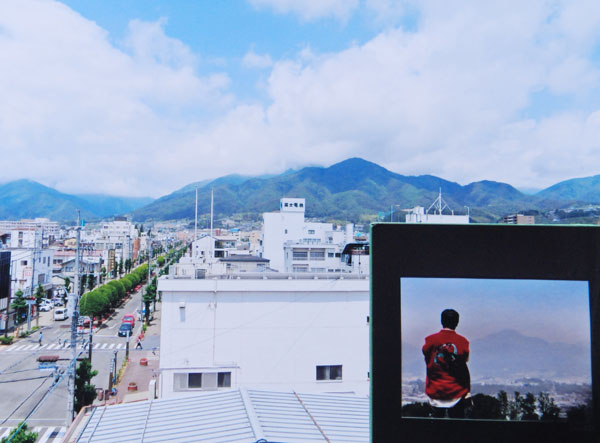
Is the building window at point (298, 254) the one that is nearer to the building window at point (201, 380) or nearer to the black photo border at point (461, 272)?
the building window at point (201, 380)

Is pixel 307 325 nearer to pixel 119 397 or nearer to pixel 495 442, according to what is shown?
pixel 495 442

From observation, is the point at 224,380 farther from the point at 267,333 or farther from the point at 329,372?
the point at 329,372

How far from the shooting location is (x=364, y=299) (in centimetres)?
1064

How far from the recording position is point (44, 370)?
1477 centimetres

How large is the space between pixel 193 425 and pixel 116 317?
30.4m

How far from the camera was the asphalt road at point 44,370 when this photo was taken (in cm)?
1409

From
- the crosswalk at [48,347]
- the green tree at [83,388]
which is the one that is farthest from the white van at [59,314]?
the green tree at [83,388]

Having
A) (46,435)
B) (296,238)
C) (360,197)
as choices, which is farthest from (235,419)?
(360,197)

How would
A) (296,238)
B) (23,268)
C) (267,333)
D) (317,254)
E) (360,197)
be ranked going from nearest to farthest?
(267,333)
(317,254)
(23,268)
(296,238)
(360,197)

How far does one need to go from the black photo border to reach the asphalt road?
9.20 meters

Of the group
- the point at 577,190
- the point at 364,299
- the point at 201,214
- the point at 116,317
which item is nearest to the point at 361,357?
the point at 364,299

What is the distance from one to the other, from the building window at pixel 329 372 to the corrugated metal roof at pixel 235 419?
525 centimetres

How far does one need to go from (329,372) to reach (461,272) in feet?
25.0

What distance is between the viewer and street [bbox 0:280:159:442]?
44.4 feet
